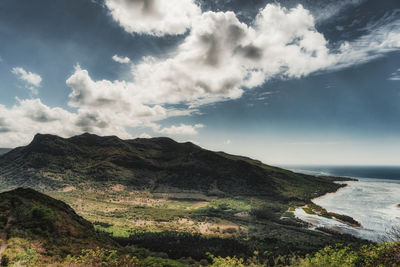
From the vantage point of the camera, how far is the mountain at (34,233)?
3122 cm

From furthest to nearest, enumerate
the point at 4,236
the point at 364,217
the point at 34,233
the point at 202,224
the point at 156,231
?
the point at 202,224
the point at 364,217
the point at 156,231
the point at 34,233
the point at 4,236

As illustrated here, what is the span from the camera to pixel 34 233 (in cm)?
4041

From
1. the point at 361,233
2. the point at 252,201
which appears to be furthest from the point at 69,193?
the point at 361,233

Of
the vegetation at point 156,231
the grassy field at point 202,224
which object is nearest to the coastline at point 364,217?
the vegetation at point 156,231

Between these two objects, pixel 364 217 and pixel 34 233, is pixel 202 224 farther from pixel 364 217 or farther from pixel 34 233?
pixel 364 217

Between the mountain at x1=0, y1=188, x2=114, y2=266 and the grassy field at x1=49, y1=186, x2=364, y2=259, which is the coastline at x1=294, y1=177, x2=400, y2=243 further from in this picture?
the mountain at x1=0, y1=188, x2=114, y2=266

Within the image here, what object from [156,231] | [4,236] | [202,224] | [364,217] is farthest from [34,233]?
[364,217]

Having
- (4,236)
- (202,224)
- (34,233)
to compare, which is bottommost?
(202,224)

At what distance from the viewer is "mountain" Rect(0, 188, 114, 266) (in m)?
31.2

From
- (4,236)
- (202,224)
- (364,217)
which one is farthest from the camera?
(202,224)

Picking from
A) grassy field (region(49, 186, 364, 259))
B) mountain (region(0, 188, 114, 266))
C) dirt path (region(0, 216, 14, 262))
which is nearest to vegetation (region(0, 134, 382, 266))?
mountain (region(0, 188, 114, 266))

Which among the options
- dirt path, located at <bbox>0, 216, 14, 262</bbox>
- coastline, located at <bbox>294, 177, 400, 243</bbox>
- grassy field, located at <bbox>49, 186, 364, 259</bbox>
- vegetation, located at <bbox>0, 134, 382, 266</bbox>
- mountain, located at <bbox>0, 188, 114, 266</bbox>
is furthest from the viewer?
coastline, located at <bbox>294, 177, 400, 243</bbox>

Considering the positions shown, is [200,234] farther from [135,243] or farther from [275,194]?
[275,194]

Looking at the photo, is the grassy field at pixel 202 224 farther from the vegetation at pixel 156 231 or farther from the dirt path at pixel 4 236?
the dirt path at pixel 4 236
